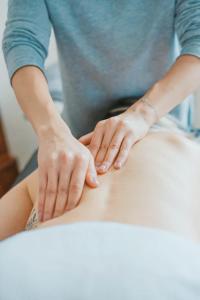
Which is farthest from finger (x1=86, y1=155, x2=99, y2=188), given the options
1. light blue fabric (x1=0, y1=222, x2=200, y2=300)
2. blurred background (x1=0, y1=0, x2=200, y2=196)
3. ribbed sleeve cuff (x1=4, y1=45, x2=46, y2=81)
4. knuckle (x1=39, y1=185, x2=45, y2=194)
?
blurred background (x1=0, y1=0, x2=200, y2=196)

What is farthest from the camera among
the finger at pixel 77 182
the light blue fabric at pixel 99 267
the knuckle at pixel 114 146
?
the knuckle at pixel 114 146

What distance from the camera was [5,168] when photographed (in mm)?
2318

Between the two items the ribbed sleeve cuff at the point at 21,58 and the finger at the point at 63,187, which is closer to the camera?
the finger at the point at 63,187

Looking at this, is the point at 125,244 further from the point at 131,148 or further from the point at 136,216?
the point at 131,148

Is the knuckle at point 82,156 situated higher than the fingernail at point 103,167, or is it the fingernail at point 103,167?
the knuckle at point 82,156

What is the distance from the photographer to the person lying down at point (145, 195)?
74cm

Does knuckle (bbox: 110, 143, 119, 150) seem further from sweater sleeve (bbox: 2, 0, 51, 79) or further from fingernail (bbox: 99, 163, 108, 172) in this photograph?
sweater sleeve (bbox: 2, 0, 51, 79)

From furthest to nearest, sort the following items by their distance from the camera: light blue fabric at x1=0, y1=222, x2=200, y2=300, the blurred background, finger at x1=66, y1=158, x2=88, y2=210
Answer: the blurred background, finger at x1=66, y1=158, x2=88, y2=210, light blue fabric at x1=0, y1=222, x2=200, y2=300

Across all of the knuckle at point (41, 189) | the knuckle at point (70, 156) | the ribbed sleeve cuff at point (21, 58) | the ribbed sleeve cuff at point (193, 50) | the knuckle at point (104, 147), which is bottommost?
the knuckle at point (104, 147)

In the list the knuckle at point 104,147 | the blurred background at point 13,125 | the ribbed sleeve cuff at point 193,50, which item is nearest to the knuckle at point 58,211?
the knuckle at point 104,147

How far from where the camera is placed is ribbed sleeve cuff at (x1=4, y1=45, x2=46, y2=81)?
1138 mm

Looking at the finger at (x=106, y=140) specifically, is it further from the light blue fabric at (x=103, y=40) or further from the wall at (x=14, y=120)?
the wall at (x=14, y=120)

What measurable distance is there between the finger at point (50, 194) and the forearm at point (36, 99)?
148mm

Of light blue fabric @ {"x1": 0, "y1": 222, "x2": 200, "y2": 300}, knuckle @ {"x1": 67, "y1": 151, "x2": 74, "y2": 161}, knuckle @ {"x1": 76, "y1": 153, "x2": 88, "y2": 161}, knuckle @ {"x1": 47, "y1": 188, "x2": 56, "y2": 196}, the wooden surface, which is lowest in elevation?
the wooden surface
